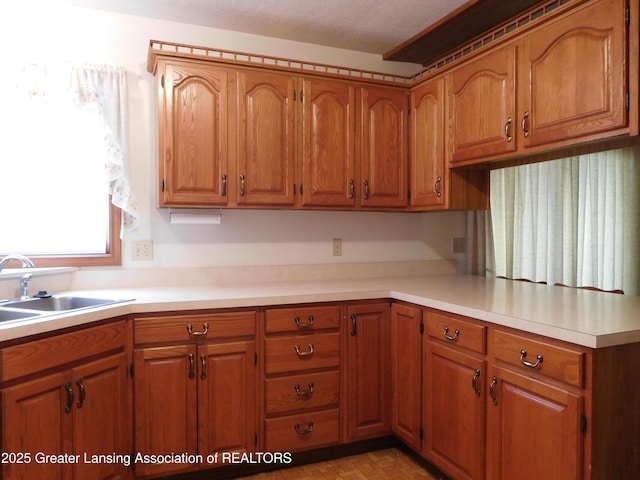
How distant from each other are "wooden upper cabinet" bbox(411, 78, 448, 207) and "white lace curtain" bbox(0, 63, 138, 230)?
171 centimetres

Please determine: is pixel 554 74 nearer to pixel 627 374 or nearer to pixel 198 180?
pixel 627 374

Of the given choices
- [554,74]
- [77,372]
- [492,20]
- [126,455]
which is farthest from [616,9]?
[126,455]

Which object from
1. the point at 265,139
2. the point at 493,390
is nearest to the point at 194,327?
the point at 265,139

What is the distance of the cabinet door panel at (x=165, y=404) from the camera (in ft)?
6.56

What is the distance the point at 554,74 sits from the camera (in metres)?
1.85

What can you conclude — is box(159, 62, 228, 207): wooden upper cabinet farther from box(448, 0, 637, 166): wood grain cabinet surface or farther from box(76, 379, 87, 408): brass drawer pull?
box(448, 0, 637, 166): wood grain cabinet surface

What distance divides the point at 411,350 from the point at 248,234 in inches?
47.7

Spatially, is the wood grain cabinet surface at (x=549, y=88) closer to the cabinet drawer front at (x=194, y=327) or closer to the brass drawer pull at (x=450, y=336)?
the brass drawer pull at (x=450, y=336)

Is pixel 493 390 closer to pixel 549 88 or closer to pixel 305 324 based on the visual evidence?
pixel 305 324

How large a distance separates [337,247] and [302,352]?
3.01 ft

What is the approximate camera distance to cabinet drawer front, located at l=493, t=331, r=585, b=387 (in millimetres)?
1422

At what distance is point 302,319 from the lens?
7.38 ft

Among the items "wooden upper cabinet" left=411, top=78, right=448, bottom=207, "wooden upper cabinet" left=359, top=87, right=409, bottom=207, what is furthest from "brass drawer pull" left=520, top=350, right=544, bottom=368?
"wooden upper cabinet" left=359, top=87, right=409, bottom=207

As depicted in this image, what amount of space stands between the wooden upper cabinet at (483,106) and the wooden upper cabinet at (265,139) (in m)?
0.93
